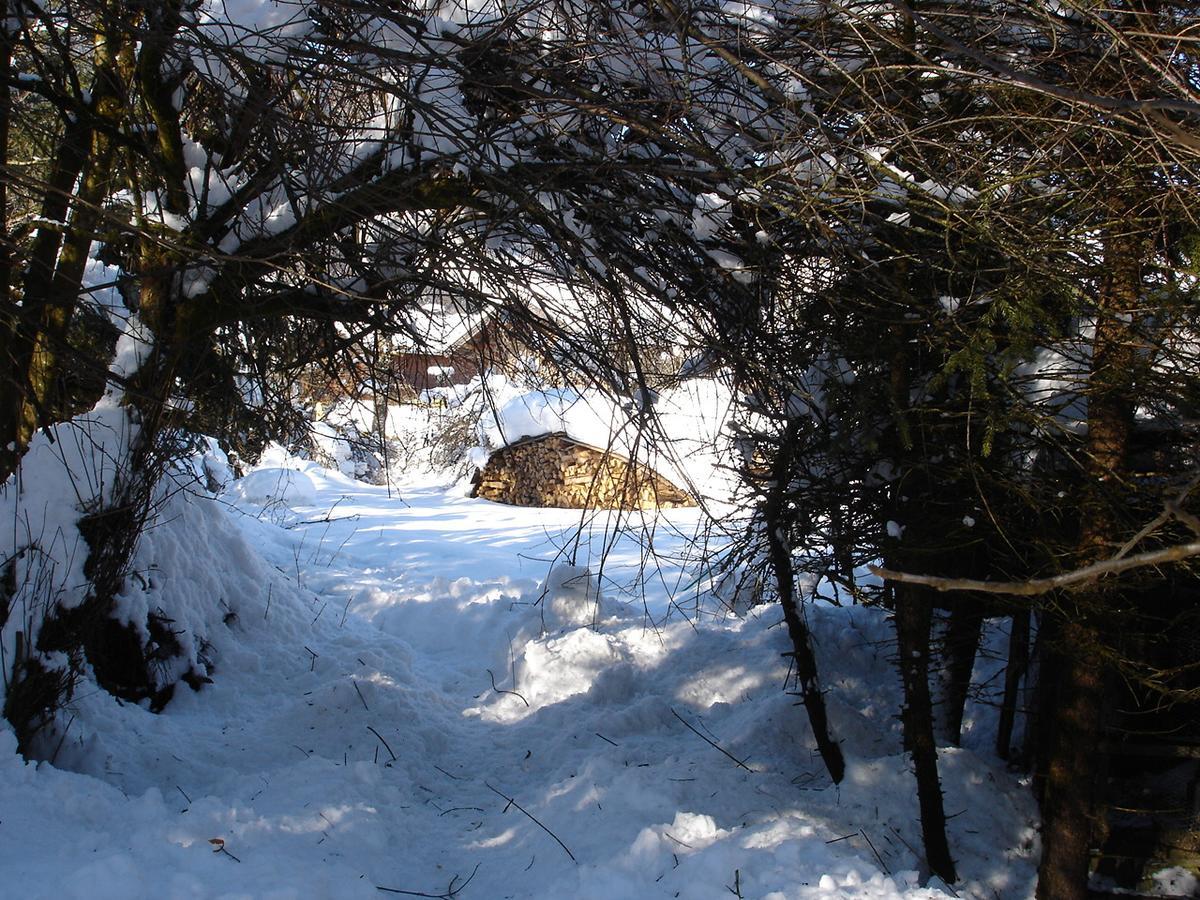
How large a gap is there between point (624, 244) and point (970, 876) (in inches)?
125

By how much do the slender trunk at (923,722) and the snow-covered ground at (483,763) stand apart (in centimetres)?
16

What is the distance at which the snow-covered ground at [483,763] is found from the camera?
3578 millimetres

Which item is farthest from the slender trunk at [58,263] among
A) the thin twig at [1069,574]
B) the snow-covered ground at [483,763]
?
the thin twig at [1069,574]

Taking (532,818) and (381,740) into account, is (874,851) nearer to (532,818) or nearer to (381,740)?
(532,818)

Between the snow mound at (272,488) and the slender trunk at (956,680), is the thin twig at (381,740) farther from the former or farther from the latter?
the snow mound at (272,488)

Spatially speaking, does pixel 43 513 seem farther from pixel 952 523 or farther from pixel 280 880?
pixel 952 523

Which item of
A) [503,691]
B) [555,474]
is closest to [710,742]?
[503,691]

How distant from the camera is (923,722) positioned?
3.86m

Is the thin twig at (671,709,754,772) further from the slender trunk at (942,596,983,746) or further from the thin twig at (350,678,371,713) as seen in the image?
the thin twig at (350,678,371,713)

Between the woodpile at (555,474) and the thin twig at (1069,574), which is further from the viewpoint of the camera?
the woodpile at (555,474)

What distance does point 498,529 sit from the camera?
1131 cm

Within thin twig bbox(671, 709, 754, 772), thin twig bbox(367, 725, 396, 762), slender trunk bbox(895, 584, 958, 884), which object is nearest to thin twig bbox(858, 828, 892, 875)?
slender trunk bbox(895, 584, 958, 884)

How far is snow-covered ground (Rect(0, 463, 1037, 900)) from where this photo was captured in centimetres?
358

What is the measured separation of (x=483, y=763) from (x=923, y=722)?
2.52 m
